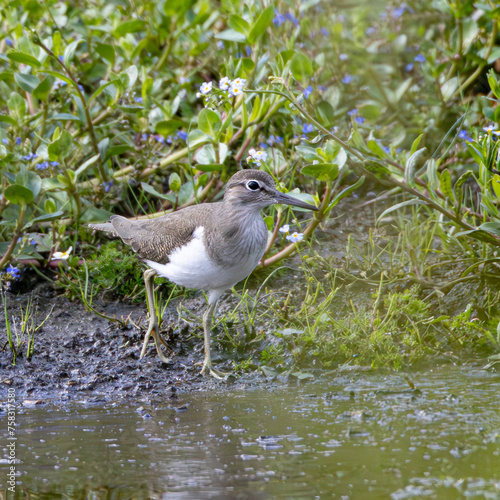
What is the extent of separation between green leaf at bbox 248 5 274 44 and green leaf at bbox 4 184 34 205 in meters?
2.18

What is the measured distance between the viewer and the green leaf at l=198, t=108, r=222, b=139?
5.30 meters

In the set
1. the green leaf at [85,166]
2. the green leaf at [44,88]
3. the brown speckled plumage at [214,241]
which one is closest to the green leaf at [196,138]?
the brown speckled plumage at [214,241]

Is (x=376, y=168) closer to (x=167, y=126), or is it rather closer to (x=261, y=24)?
(x=261, y=24)

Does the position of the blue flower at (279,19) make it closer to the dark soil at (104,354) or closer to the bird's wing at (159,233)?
the dark soil at (104,354)

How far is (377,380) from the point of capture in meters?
4.64

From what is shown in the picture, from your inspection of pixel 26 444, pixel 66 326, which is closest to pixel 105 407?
pixel 26 444

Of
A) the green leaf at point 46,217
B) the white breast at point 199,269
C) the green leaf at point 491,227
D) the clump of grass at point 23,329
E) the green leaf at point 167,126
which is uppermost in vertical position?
the green leaf at point 167,126

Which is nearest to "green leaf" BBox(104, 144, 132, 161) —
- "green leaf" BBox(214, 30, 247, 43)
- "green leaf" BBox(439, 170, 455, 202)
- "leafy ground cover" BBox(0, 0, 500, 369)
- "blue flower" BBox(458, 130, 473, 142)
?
"leafy ground cover" BBox(0, 0, 500, 369)

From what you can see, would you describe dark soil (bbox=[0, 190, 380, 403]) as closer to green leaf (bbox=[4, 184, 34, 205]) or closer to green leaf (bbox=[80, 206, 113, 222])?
green leaf (bbox=[80, 206, 113, 222])

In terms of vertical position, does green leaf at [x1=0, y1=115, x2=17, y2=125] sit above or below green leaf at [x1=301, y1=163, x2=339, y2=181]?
above

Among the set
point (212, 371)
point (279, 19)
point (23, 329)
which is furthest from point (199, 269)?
point (279, 19)

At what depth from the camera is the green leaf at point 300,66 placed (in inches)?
227

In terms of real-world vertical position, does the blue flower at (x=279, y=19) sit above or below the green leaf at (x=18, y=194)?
above

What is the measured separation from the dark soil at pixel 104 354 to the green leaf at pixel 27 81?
161cm
